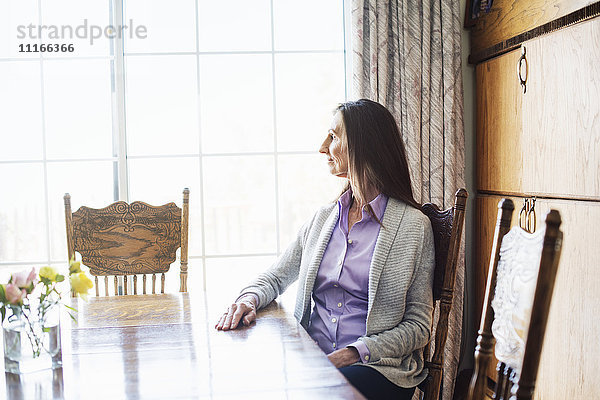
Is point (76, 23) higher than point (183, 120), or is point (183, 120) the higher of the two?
point (76, 23)

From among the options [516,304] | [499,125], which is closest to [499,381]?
[516,304]

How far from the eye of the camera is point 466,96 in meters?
3.16

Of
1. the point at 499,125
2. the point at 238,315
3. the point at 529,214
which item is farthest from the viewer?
the point at 499,125

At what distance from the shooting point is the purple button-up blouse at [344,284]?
6.14 feet

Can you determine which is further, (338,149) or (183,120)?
(183,120)

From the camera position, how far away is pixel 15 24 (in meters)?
3.06

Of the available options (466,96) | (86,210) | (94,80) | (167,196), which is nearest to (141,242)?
(86,210)

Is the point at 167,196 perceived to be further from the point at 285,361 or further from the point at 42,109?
the point at 285,361

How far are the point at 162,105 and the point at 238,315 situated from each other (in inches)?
69.1

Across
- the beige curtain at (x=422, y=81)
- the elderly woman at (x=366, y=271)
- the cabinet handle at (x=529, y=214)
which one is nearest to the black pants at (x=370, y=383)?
the elderly woman at (x=366, y=271)

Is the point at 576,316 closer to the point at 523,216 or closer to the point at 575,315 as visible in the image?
the point at 575,315

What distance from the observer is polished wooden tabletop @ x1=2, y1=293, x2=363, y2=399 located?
1.19 metres

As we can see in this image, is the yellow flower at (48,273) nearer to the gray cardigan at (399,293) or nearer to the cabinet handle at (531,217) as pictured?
the gray cardigan at (399,293)

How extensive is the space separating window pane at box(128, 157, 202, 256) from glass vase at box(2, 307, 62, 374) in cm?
184
